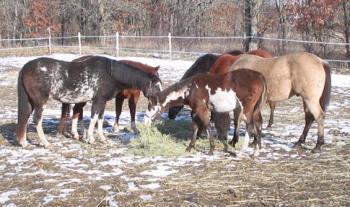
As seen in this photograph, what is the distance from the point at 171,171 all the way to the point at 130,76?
2173 millimetres

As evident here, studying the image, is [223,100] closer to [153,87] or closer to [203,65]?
[153,87]

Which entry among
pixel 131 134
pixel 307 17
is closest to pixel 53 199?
pixel 131 134

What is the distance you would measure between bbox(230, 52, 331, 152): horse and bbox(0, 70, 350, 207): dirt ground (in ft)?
1.91

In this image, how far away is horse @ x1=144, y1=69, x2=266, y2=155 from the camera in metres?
5.93

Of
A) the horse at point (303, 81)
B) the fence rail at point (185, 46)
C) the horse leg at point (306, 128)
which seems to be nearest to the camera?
the horse at point (303, 81)

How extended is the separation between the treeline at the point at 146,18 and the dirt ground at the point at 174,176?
48.1ft

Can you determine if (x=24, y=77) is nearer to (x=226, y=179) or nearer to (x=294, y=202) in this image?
(x=226, y=179)

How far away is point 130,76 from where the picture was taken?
6996 mm

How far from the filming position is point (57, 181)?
508cm

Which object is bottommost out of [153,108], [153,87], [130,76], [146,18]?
[153,108]

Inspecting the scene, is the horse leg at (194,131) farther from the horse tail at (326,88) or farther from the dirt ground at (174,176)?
the horse tail at (326,88)

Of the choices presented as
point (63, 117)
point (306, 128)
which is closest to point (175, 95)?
point (306, 128)

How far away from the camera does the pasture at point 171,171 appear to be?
4.46m

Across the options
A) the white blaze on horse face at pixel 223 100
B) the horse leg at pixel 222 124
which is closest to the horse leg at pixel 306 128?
the horse leg at pixel 222 124
